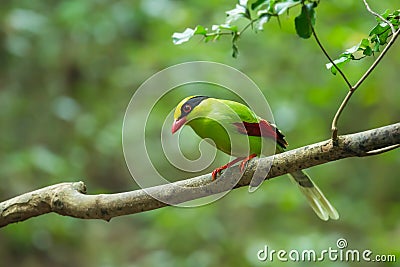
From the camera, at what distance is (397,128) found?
4.00 ft

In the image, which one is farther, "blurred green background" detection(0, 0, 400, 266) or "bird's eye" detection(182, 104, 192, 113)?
"blurred green background" detection(0, 0, 400, 266)

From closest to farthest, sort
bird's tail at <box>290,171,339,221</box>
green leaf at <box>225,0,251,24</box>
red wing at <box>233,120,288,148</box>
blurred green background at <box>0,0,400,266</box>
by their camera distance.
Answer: green leaf at <box>225,0,251,24</box>
red wing at <box>233,120,288,148</box>
bird's tail at <box>290,171,339,221</box>
blurred green background at <box>0,0,400,266</box>

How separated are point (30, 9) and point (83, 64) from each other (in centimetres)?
58

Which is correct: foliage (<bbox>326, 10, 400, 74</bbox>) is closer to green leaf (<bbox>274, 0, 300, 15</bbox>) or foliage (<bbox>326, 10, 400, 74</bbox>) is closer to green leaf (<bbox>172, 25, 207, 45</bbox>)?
green leaf (<bbox>274, 0, 300, 15</bbox>)

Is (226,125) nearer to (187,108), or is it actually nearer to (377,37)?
(187,108)

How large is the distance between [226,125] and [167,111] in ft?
8.23

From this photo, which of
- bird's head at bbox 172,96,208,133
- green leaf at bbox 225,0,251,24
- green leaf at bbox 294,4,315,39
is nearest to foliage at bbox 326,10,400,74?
green leaf at bbox 294,4,315,39

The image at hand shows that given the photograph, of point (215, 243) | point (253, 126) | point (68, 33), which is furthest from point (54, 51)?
point (253, 126)

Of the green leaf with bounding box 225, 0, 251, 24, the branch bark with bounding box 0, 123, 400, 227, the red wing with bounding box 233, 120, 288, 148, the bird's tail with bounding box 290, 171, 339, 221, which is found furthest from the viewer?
the bird's tail with bounding box 290, 171, 339, 221

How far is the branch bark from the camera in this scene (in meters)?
1.26

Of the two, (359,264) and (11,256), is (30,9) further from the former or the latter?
(359,264)

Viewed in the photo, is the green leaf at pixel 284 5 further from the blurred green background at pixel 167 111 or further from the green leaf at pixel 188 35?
the blurred green background at pixel 167 111

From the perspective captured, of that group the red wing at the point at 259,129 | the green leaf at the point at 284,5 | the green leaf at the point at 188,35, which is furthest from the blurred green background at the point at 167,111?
the green leaf at the point at 284,5

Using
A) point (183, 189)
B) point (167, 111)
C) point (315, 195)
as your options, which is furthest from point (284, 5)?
point (167, 111)
